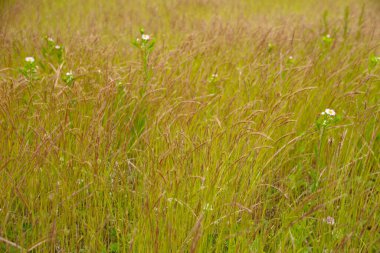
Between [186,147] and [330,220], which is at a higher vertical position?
[186,147]

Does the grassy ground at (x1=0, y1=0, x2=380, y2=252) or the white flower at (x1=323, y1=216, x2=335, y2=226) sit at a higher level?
the grassy ground at (x1=0, y1=0, x2=380, y2=252)

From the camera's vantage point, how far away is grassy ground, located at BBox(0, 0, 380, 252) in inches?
58.8

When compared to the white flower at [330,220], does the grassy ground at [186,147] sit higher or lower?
higher

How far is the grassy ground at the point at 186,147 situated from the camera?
1.49m

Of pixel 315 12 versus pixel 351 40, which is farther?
pixel 315 12

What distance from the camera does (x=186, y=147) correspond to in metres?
1.98

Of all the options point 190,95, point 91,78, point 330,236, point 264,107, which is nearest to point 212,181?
point 330,236

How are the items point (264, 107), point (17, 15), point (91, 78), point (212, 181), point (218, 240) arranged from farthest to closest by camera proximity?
point (17, 15)
point (91, 78)
point (264, 107)
point (212, 181)
point (218, 240)

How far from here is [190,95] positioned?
2.49 metres

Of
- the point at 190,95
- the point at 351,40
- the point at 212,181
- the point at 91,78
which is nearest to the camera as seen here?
the point at 212,181

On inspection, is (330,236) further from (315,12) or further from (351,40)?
(315,12)

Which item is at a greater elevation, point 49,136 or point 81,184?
point 49,136

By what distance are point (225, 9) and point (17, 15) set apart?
3.45 m

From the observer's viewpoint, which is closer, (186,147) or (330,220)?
(330,220)
